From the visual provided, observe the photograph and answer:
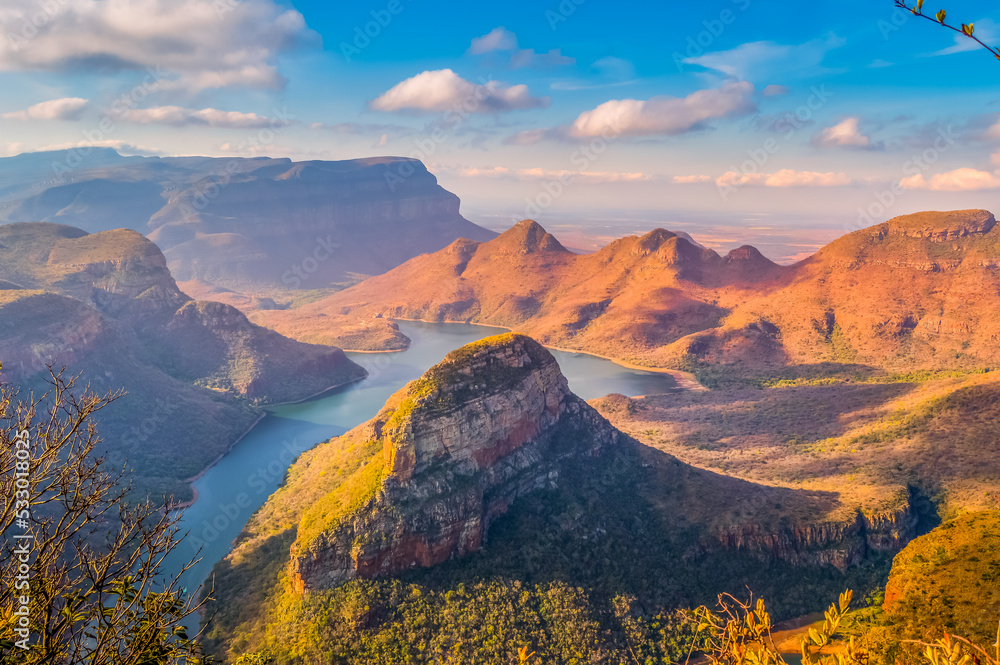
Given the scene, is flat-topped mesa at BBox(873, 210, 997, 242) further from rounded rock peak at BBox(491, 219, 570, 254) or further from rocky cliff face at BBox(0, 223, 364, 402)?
rocky cliff face at BBox(0, 223, 364, 402)

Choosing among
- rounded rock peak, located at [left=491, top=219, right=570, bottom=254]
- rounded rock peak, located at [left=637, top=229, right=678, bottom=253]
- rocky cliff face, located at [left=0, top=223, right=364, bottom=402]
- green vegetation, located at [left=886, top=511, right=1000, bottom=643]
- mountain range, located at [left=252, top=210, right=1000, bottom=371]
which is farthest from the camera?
rounded rock peak, located at [left=491, top=219, right=570, bottom=254]

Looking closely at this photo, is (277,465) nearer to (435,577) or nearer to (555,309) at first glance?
(435,577)

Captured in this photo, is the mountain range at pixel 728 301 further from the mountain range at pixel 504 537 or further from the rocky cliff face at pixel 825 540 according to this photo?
the mountain range at pixel 504 537

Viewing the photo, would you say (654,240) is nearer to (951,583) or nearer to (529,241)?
(529,241)

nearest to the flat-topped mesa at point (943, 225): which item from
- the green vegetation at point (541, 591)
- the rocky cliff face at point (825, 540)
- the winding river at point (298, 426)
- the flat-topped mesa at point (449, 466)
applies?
the winding river at point (298, 426)

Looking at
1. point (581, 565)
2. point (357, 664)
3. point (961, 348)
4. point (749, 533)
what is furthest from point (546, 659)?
point (961, 348)

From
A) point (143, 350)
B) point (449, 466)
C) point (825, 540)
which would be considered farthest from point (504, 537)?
point (143, 350)
